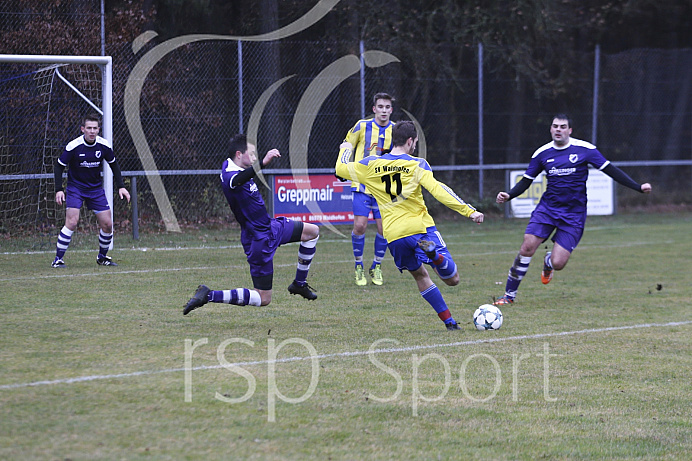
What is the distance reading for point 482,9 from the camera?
2119 cm

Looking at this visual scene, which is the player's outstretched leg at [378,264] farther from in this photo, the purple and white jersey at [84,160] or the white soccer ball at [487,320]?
the purple and white jersey at [84,160]

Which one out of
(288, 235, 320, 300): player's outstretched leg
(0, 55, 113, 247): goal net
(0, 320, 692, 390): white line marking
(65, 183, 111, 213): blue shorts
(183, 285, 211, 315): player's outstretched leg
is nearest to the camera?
Result: (0, 320, 692, 390): white line marking

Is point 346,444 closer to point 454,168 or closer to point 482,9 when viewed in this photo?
point 454,168

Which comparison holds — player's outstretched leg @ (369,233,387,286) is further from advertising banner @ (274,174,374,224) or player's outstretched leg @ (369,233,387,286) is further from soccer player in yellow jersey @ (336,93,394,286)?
advertising banner @ (274,174,374,224)

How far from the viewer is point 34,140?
13570 mm

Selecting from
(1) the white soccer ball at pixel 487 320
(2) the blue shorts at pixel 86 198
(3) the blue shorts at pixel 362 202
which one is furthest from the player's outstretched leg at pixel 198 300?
(2) the blue shorts at pixel 86 198

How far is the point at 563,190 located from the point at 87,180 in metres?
6.35

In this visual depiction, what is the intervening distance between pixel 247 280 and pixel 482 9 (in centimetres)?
1339

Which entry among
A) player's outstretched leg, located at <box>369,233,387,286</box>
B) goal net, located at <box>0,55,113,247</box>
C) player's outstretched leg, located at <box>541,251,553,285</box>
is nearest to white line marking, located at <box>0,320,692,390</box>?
player's outstretched leg, located at <box>541,251,553,285</box>

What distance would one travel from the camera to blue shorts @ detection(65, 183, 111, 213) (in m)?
11.5

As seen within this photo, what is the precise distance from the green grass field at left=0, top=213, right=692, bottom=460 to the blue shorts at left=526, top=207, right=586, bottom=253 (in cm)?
67

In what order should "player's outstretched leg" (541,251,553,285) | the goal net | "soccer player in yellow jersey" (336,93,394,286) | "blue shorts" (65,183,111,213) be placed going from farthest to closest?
1. the goal net
2. "blue shorts" (65,183,111,213)
3. "soccer player in yellow jersey" (336,93,394,286)
4. "player's outstretched leg" (541,251,553,285)

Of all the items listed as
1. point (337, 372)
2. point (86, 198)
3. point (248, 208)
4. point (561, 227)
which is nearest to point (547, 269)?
point (561, 227)

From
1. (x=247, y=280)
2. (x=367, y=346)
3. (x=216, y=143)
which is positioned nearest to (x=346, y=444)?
(x=367, y=346)
